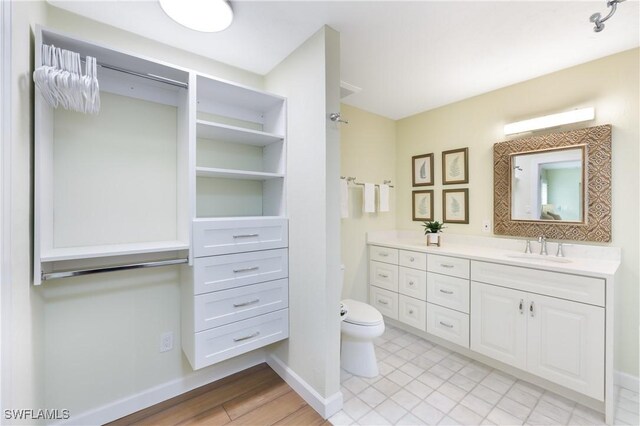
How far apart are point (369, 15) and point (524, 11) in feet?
2.80

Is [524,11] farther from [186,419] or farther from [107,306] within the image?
[186,419]

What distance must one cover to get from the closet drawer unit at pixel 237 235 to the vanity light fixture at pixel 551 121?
2109 millimetres

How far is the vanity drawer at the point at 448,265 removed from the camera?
2188 mm

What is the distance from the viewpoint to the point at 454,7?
147cm

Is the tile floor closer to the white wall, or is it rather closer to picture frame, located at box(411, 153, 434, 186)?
the white wall

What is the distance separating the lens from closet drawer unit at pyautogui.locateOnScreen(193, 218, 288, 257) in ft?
5.15

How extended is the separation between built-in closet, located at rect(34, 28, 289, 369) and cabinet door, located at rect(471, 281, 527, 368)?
1480 mm

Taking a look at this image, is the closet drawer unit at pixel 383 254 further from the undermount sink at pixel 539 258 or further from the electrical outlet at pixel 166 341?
the electrical outlet at pixel 166 341

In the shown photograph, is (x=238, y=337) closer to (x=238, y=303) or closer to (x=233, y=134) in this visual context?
(x=238, y=303)

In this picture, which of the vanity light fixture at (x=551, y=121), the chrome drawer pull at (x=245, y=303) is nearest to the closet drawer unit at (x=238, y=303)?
the chrome drawer pull at (x=245, y=303)

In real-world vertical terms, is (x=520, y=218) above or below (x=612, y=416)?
above

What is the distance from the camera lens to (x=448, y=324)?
2285 millimetres

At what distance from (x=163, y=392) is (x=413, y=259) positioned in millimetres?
2185

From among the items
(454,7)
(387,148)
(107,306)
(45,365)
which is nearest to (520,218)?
(387,148)
